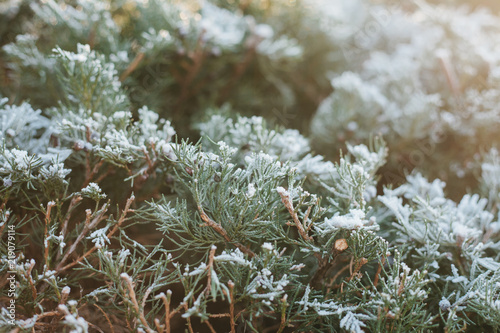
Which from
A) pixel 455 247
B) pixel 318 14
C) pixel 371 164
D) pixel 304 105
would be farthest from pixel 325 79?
pixel 455 247

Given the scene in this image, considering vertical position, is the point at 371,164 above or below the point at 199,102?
above

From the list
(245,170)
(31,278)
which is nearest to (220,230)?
(245,170)

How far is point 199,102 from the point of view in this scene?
4.27 feet

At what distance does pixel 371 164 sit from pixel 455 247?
0.81ft

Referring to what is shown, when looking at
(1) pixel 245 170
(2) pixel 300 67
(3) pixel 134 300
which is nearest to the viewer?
(3) pixel 134 300

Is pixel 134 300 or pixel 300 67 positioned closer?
pixel 134 300

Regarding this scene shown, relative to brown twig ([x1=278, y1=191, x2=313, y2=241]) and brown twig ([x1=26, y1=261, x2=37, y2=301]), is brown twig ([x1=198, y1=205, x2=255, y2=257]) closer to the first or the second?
brown twig ([x1=278, y1=191, x2=313, y2=241])

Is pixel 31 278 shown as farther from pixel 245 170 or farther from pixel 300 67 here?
pixel 300 67

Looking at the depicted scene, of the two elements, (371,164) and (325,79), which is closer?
(371,164)

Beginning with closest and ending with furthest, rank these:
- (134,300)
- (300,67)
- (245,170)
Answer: (134,300) < (245,170) < (300,67)

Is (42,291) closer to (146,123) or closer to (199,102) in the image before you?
(146,123)

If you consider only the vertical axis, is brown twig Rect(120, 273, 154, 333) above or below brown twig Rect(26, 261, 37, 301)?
above

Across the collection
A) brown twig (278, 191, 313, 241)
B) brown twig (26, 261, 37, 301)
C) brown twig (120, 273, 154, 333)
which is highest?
brown twig (278, 191, 313, 241)

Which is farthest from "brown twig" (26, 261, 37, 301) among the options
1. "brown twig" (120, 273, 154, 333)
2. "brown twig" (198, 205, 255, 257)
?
"brown twig" (198, 205, 255, 257)
